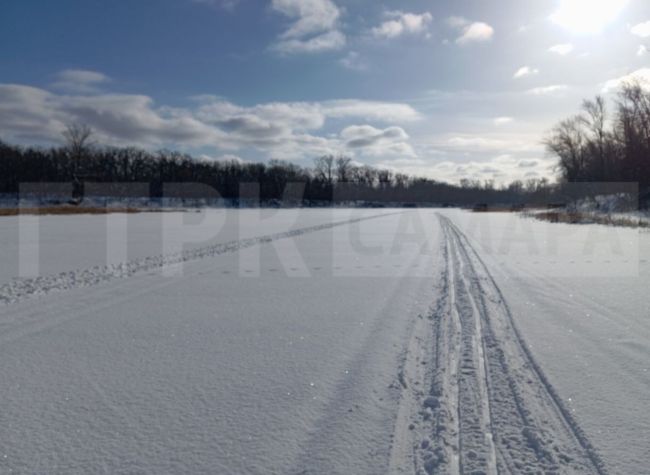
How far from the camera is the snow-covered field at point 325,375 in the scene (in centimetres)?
303

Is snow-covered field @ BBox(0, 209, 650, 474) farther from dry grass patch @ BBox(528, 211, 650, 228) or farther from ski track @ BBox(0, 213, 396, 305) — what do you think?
dry grass patch @ BBox(528, 211, 650, 228)

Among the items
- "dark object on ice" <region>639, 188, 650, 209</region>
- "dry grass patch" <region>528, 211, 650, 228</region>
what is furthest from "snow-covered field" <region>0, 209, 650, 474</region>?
"dark object on ice" <region>639, 188, 650, 209</region>

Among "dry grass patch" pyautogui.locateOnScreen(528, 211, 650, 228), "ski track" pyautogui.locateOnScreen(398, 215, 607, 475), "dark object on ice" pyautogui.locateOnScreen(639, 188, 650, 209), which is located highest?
"dark object on ice" pyautogui.locateOnScreen(639, 188, 650, 209)

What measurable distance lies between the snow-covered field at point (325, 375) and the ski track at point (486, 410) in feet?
0.05

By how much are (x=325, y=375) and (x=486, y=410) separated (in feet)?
5.03

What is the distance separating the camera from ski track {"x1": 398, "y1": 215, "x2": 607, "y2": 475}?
290cm

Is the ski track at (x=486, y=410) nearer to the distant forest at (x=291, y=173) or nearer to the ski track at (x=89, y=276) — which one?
the ski track at (x=89, y=276)

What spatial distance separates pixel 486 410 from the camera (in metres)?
3.55

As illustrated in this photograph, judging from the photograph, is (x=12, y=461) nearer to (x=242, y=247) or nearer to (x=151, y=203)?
(x=242, y=247)

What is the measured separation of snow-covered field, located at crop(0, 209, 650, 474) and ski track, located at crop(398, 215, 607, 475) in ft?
0.05

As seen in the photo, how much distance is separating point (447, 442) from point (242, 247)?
44.3ft

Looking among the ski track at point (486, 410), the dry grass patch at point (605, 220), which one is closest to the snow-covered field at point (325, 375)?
the ski track at point (486, 410)

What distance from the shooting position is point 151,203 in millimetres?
68875

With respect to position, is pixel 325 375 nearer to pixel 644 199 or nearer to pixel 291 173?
pixel 644 199
